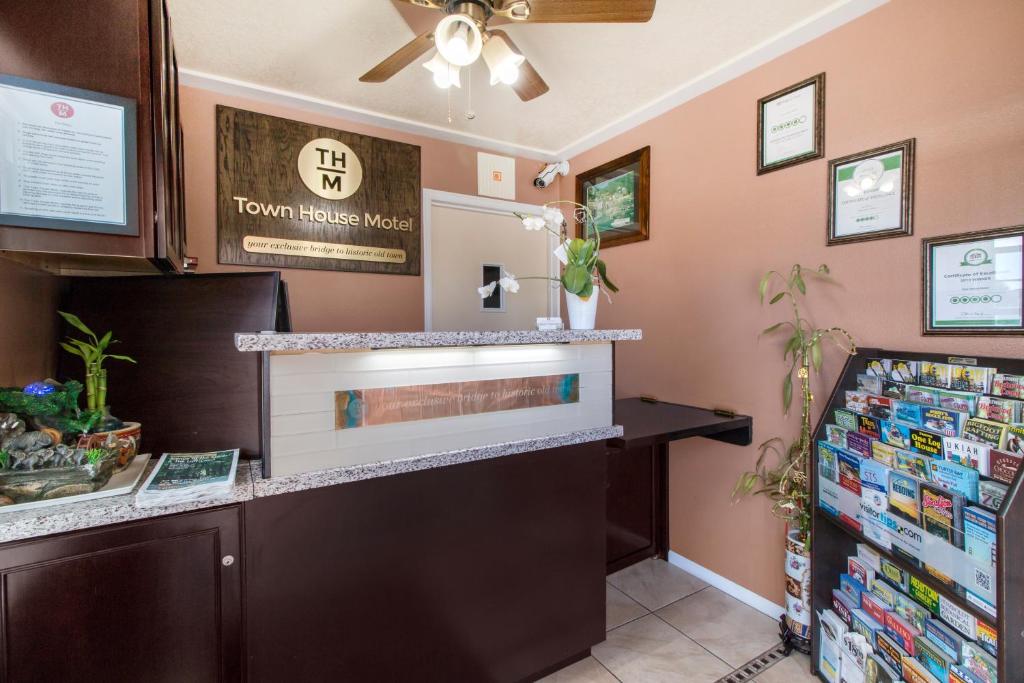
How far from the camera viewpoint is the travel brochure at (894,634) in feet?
4.39

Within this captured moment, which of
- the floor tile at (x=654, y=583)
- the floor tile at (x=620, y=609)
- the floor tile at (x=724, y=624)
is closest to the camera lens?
the floor tile at (x=724, y=624)

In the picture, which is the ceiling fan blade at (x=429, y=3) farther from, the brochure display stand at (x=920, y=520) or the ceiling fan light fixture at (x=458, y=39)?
the brochure display stand at (x=920, y=520)

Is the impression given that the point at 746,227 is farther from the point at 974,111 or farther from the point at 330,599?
the point at 330,599

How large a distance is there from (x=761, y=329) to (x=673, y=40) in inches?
58.1

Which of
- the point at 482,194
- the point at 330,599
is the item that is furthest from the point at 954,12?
the point at 330,599

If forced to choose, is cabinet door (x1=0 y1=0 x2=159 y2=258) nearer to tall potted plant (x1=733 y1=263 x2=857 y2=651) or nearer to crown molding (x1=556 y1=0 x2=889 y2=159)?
tall potted plant (x1=733 y1=263 x2=857 y2=651)

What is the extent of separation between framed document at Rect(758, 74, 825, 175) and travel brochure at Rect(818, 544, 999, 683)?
171cm

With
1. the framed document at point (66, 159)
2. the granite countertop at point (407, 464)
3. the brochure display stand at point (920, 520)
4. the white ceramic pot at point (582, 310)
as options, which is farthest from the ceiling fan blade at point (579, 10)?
the brochure display stand at point (920, 520)

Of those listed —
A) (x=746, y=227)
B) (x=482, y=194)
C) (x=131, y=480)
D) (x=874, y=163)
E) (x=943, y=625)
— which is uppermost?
(x=482, y=194)

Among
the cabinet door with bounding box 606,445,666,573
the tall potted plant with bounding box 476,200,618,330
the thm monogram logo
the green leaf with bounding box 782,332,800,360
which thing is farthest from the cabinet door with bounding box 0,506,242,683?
the thm monogram logo

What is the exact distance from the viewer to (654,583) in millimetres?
2650

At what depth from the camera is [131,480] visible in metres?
1.19

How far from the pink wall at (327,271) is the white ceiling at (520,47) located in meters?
0.11

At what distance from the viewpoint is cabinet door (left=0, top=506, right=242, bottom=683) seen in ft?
3.26
